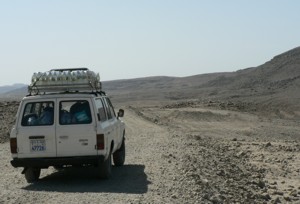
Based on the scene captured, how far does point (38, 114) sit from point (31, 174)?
1.40 m

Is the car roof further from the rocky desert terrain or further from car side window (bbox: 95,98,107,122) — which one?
the rocky desert terrain

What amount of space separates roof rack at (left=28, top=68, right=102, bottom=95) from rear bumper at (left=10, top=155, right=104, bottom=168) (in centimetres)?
164

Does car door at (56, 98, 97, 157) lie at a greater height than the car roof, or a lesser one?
lesser

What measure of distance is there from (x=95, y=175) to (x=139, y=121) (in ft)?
71.1

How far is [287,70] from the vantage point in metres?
80.3

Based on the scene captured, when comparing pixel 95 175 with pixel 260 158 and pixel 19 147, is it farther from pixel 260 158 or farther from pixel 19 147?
pixel 260 158

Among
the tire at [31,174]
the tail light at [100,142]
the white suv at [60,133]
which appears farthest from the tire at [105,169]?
the tire at [31,174]

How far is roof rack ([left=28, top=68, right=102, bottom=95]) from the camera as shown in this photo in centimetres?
1277

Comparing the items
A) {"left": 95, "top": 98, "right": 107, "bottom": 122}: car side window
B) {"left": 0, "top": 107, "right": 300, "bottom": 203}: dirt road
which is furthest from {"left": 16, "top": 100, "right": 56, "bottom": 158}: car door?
{"left": 95, "top": 98, "right": 107, "bottom": 122}: car side window

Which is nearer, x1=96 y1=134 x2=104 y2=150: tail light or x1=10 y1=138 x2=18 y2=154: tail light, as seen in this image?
x1=96 y1=134 x2=104 y2=150: tail light

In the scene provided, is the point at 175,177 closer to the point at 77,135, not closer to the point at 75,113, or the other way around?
the point at 77,135

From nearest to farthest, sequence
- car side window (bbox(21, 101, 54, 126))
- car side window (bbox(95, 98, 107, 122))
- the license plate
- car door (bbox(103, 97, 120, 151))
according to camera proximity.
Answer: the license plate
car side window (bbox(21, 101, 54, 126))
car side window (bbox(95, 98, 107, 122))
car door (bbox(103, 97, 120, 151))

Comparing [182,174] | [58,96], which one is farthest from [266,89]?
[58,96]

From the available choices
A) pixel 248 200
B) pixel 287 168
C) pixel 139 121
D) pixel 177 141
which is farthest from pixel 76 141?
pixel 139 121
